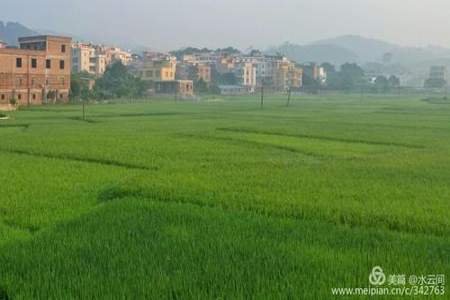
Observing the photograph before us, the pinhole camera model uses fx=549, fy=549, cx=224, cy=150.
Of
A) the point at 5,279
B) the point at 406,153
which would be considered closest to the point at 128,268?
the point at 5,279

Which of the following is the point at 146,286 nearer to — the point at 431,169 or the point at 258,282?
the point at 258,282

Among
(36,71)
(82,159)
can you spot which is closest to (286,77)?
(36,71)

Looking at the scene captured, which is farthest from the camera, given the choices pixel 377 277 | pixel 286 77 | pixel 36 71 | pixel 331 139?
pixel 286 77

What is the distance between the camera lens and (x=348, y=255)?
6.03 m

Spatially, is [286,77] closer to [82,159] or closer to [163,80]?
[163,80]

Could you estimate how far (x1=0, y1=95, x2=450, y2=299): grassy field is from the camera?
5.23 metres

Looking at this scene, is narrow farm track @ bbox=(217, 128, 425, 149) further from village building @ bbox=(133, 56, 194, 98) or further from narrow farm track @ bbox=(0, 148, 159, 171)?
village building @ bbox=(133, 56, 194, 98)

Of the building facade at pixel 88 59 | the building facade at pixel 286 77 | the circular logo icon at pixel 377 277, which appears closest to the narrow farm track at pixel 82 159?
the circular logo icon at pixel 377 277

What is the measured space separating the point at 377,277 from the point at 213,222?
2.68m

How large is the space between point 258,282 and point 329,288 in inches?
25.8

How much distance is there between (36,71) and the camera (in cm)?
4725

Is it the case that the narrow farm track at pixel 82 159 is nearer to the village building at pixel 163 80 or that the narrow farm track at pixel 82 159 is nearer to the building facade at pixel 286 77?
the village building at pixel 163 80

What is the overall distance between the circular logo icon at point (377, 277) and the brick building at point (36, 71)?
42.0m

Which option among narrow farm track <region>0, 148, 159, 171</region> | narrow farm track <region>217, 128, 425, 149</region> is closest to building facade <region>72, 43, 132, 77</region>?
narrow farm track <region>217, 128, 425, 149</region>
